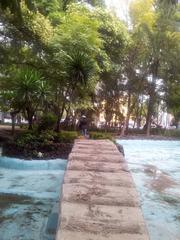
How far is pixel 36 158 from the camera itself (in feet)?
26.4

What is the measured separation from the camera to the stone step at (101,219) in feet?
7.48

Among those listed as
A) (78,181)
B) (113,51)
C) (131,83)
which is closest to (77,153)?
(78,181)

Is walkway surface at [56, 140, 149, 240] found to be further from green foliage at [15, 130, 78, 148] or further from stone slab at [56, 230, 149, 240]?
green foliage at [15, 130, 78, 148]

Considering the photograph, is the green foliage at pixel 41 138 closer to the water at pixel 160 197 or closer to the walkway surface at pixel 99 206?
the water at pixel 160 197

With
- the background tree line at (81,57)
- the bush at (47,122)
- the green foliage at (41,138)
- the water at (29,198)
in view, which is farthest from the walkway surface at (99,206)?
the bush at (47,122)

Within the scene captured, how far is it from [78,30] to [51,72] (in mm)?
1697

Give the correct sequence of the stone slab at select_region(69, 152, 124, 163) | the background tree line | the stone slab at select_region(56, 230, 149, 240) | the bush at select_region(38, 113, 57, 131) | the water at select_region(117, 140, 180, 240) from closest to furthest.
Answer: the stone slab at select_region(56, 230, 149, 240) → the water at select_region(117, 140, 180, 240) → the stone slab at select_region(69, 152, 124, 163) → the background tree line → the bush at select_region(38, 113, 57, 131)

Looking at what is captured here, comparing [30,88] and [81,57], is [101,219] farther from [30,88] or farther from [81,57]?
[81,57]

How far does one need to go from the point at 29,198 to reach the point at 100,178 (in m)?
1.84

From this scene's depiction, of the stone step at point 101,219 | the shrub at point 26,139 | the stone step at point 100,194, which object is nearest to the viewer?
the stone step at point 101,219

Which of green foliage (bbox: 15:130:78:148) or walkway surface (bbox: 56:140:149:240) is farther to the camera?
green foliage (bbox: 15:130:78:148)

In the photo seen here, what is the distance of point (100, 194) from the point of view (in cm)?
312

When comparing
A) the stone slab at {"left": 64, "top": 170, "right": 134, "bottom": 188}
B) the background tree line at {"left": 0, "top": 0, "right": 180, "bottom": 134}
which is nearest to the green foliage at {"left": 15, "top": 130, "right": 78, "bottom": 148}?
the background tree line at {"left": 0, "top": 0, "right": 180, "bottom": 134}

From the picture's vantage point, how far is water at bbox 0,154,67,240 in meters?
3.84
